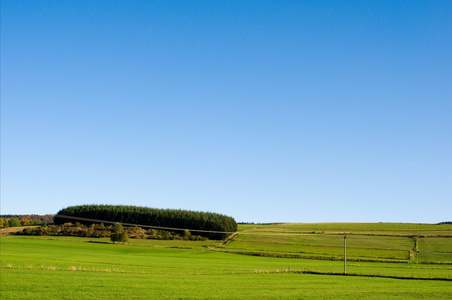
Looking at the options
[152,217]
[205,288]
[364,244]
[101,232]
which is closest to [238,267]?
[205,288]

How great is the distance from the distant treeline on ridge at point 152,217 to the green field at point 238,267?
1336cm

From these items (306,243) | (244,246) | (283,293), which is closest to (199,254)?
(244,246)

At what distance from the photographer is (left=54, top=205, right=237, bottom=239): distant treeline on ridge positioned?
4678 inches

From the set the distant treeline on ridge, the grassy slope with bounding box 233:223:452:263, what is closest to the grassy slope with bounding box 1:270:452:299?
the grassy slope with bounding box 233:223:452:263

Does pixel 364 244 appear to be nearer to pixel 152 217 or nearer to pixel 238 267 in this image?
pixel 238 267

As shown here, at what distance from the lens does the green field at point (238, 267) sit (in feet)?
104

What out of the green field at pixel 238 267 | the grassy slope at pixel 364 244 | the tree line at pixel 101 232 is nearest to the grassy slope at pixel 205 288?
the green field at pixel 238 267

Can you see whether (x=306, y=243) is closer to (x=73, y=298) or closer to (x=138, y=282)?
(x=138, y=282)

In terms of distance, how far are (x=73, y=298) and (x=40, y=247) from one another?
2285 inches

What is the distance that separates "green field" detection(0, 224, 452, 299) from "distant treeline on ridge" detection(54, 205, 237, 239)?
1336cm

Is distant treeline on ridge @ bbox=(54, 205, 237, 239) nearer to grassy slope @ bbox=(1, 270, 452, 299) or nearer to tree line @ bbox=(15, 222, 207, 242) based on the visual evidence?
tree line @ bbox=(15, 222, 207, 242)

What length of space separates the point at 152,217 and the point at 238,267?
233ft

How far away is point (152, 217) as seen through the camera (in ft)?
407

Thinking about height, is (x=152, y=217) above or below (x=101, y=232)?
above
